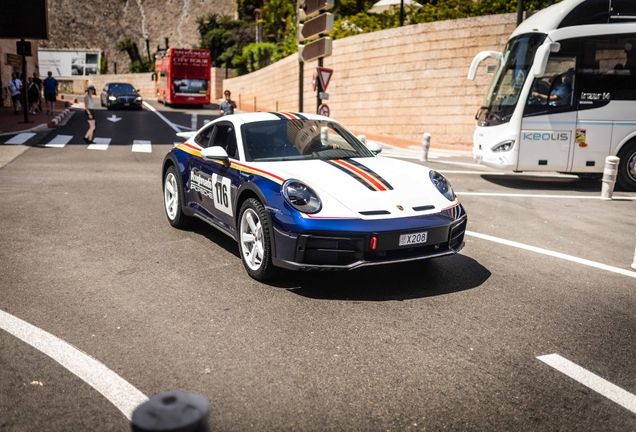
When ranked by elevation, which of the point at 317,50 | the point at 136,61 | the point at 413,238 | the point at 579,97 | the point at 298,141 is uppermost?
the point at 136,61

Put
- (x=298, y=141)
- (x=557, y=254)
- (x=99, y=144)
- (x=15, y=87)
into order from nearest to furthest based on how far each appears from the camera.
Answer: (x=298, y=141) → (x=557, y=254) → (x=99, y=144) → (x=15, y=87)

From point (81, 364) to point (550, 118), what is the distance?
10715 millimetres

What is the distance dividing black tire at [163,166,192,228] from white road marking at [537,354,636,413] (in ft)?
15.8

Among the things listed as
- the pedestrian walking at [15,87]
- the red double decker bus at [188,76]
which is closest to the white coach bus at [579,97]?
the pedestrian walking at [15,87]

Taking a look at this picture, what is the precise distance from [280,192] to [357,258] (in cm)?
87

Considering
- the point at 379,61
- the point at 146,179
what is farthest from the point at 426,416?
A: the point at 379,61

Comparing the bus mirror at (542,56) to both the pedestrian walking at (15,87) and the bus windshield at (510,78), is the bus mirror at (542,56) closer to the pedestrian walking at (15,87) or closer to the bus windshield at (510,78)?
the bus windshield at (510,78)

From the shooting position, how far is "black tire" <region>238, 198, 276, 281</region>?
5.46 metres

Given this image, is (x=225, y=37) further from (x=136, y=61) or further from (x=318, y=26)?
(x=318, y=26)

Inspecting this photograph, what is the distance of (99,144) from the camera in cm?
1958

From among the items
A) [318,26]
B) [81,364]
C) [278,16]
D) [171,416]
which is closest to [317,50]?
[318,26]

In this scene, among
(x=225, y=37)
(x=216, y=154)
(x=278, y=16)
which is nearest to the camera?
A: (x=216, y=154)

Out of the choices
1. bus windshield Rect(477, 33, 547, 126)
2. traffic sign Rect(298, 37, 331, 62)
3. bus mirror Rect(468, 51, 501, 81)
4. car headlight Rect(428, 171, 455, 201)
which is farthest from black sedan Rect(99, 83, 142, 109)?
car headlight Rect(428, 171, 455, 201)

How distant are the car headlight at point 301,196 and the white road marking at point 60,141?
1478 cm
